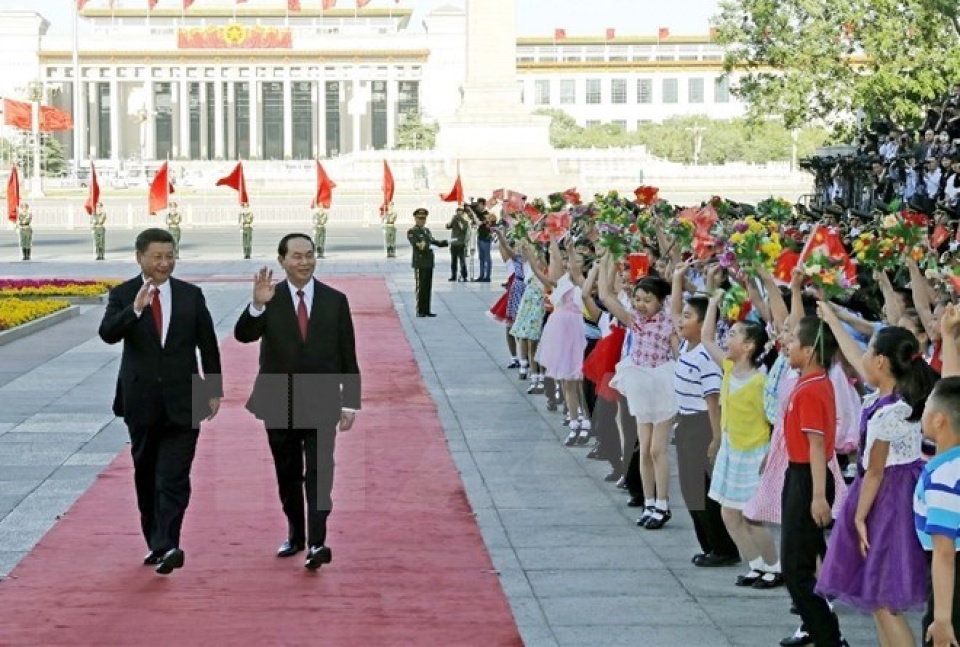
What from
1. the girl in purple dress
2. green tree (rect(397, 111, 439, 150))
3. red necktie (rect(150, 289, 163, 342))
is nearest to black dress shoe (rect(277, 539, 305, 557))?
red necktie (rect(150, 289, 163, 342))

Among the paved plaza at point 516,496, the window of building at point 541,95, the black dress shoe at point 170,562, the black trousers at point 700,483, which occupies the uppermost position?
the window of building at point 541,95

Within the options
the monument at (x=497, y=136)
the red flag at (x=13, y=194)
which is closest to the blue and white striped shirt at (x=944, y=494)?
the red flag at (x=13, y=194)

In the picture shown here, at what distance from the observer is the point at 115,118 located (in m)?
140

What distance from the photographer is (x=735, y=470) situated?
30.0 ft

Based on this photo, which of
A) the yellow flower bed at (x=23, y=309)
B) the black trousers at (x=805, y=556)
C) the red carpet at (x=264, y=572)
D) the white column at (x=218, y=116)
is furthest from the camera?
the white column at (x=218, y=116)

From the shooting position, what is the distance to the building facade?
136m

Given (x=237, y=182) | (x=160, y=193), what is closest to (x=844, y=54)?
(x=237, y=182)

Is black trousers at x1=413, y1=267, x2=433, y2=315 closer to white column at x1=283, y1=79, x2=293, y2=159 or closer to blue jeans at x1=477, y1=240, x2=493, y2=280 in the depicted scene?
blue jeans at x1=477, y1=240, x2=493, y2=280

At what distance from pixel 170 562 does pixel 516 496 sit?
3.15 m

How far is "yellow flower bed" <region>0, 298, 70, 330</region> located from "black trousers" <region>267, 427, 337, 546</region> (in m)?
14.1

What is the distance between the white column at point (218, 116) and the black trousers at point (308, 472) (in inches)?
5190

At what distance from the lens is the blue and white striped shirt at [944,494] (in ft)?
20.1

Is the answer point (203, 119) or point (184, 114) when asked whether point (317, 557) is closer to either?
point (184, 114)

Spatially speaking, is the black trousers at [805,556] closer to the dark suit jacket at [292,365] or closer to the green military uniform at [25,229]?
the dark suit jacket at [292,365]
